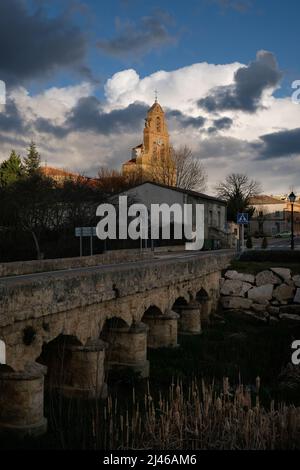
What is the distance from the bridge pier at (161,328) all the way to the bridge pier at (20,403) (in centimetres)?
691

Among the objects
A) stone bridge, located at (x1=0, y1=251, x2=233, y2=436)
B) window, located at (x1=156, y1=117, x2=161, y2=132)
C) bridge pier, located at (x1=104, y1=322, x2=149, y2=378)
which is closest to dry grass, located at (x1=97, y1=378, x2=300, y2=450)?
stone bridge, located at (x1=0, y1=251, x2=233, y2=436)

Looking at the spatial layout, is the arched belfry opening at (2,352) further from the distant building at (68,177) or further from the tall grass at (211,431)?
the distant building at (68,177)

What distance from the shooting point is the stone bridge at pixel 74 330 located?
821cm

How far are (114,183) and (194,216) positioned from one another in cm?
1817

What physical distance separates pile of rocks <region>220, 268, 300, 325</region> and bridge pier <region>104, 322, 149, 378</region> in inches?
384

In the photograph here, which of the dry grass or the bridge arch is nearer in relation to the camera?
the dry grass

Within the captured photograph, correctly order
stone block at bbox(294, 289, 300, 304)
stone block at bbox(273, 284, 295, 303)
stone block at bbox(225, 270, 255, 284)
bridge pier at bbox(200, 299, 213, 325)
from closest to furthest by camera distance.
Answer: bridge pier at bbox(200, 299, 213, 325) < stone block at bbox(294, 289, 300, 304) < stone block at bbox(273, 284, 295, 303) < stone block at bbox(225, 270, 255, 284)

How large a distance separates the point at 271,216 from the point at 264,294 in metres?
73.6

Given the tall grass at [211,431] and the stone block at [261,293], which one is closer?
the tall grass at [211,431]

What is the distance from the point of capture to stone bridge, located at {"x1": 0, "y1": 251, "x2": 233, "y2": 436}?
8.21 metres
